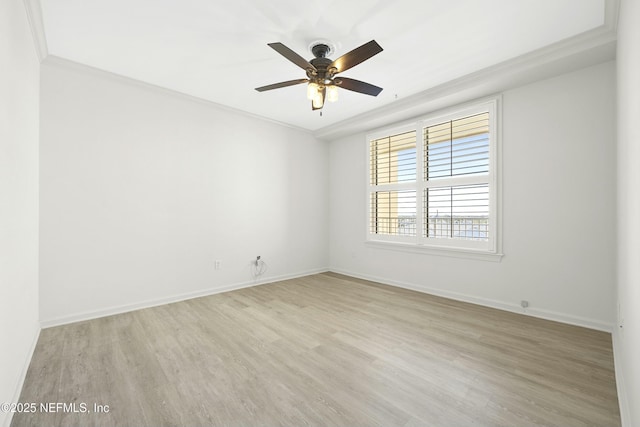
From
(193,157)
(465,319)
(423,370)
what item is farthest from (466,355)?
(193,157)

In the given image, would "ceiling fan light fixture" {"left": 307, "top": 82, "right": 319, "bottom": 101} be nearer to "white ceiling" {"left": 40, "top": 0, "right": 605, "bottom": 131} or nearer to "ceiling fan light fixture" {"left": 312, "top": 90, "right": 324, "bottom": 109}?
"ceiling fan light fixture" {"left": 312, "top": 90, "right": 324, "bottom": 109}

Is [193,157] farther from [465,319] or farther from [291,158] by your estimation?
[465,319]

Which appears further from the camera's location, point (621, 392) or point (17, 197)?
point (17, 197)

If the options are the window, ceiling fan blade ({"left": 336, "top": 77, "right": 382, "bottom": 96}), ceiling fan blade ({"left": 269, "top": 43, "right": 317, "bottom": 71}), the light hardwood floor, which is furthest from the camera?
the window

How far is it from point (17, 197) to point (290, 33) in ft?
7.94

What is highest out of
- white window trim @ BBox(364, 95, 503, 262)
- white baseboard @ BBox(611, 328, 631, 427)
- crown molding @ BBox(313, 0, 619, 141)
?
crown molding @ BBox(313, 0, 619, 141)

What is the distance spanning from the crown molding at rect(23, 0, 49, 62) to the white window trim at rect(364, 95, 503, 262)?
4182mm

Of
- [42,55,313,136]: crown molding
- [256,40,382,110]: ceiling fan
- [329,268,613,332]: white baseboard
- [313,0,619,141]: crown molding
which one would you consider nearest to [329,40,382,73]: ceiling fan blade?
[256,40,382,110]: ceiling fan

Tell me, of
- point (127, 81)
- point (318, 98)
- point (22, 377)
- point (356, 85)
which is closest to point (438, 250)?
point (356, 85)

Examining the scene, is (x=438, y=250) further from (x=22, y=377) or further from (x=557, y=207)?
(x=22, y=377)

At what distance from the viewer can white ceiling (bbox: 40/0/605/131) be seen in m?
2.16

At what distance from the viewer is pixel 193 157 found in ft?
12.8

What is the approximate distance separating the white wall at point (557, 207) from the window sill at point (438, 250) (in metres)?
0.07

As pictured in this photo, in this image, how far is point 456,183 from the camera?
3746 mm
